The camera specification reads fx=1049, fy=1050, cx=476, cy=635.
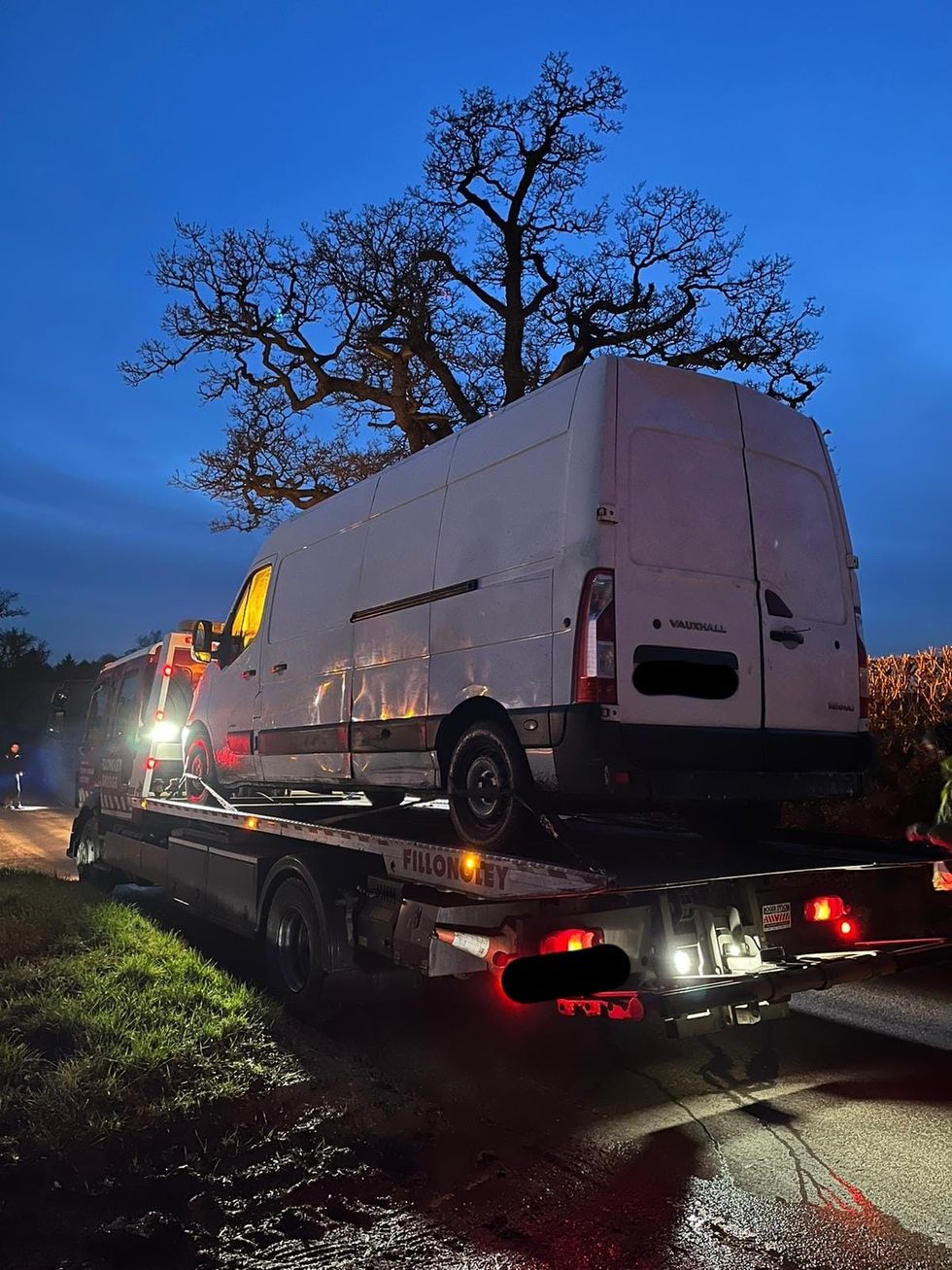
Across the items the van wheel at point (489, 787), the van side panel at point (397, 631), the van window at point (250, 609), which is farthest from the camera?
the van window at point (250, 609)

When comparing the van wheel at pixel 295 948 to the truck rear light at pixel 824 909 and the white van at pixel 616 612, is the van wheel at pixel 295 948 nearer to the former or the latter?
the white van at pixel 616 612

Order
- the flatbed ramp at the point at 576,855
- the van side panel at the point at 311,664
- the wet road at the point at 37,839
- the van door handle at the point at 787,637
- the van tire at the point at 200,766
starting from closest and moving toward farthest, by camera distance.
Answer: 1. the flatbed ramp at the point at 576,855
2. the van door handle at the point at 787,637
3. the van side panel at the point at 311,664
4. the van tire at the point at 200,766
5. the wet road at the point at 37,839

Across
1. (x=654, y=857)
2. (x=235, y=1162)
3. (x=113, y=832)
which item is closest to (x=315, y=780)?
(x=654, y=857)

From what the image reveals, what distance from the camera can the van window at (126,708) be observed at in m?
11.2

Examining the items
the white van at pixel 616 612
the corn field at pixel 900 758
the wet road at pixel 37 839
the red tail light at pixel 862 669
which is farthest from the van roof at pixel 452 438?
the wet road at pixel 37 839

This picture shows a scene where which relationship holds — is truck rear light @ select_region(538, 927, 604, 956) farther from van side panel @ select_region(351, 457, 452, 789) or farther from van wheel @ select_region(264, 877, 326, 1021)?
van wheel @ select_region(264, 877, 326, 1021)

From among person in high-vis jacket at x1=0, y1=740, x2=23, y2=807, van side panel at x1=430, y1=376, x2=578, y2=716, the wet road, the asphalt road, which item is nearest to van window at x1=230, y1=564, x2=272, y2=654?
van side panel at x1=430, y1=376, x2=578, y2=716

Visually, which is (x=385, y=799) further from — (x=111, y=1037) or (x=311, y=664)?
(x=111, y=1037)

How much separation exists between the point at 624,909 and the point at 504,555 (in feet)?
6.56

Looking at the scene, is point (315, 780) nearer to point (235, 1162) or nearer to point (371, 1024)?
point (371, 1024)

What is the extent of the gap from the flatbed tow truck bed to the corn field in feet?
15.4

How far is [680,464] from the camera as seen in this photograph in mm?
5309

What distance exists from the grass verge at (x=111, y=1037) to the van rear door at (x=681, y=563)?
2.66 meters

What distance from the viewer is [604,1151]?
4.09 meters
